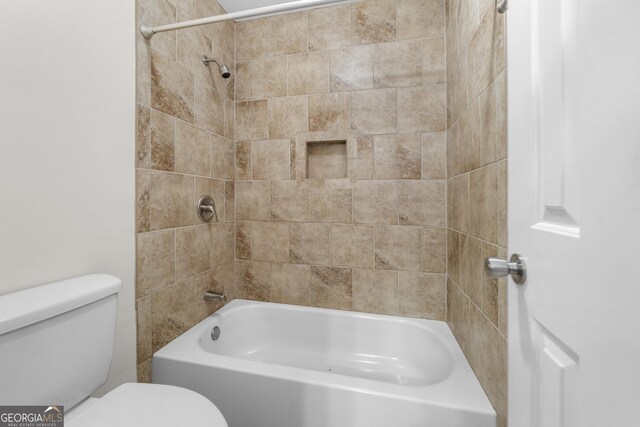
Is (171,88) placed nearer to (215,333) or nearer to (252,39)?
(252,39)

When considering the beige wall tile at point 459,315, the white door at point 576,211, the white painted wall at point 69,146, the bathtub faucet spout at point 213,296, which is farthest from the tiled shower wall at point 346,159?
the white door at point 576,211

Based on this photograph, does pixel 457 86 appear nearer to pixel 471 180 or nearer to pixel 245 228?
pixel 471 180

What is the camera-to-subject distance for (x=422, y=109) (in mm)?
1679

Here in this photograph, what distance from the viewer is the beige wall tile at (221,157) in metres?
1.75

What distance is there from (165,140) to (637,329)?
1.61 m

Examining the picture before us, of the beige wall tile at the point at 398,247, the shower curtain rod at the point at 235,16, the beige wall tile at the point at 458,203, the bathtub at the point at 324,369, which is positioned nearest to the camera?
the bathtub at the point at 324,369

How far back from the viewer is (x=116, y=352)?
1112 millimetres

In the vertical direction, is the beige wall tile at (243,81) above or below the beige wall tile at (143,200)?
above

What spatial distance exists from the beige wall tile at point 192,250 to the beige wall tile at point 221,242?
4 cm

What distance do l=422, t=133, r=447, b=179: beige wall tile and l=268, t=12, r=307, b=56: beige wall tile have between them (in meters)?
1.02

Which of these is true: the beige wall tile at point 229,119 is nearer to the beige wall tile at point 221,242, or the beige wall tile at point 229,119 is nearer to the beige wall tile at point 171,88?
the beige wall tile at point 171,88

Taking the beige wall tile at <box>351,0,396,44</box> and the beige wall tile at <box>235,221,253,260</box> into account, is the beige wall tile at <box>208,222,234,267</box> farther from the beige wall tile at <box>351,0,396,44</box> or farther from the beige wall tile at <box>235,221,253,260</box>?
the beige wall tile at <box>351,0,396,44</box>

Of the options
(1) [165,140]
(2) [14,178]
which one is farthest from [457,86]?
(2) [14,178]

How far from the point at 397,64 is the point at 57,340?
6.56 ft
